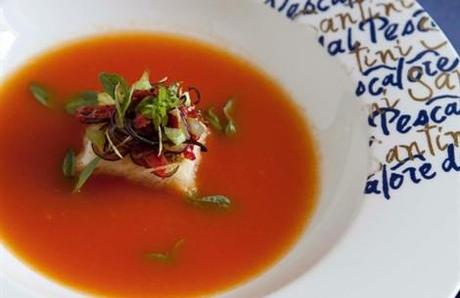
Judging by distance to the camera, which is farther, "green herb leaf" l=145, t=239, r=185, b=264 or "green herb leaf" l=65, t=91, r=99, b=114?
"green herb leaf" l=65, t=91, r=99, b=114

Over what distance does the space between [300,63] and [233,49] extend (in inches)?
9.6

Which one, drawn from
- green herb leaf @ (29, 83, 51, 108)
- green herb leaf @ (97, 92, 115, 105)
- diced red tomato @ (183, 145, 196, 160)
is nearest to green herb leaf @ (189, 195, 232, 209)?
diced red tomato @ (183, 145, 196, 160)

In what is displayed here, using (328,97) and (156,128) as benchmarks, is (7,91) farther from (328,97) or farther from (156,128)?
(328,97)

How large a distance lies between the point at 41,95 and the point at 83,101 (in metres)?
0.15

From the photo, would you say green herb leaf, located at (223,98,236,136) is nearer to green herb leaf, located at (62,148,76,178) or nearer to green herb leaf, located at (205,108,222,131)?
green herb leaf, located at (205,108,222,131)

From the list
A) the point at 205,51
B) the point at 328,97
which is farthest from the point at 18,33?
the point at 328,97

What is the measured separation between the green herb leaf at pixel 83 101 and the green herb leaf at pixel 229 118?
1.32 feet

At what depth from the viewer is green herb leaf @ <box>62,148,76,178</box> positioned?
2531 millimetres

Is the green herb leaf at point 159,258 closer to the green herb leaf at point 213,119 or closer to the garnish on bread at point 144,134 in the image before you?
the garnish on bread at point 144,134

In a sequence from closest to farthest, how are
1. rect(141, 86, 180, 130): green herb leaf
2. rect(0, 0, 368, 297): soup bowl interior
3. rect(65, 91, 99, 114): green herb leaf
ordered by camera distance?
rect(141, 86, 180, 130): green herb leaf, rect(0, 0, 368, 297): soup bowl interior, rect(65, 91, 99, 114): green herb leaf

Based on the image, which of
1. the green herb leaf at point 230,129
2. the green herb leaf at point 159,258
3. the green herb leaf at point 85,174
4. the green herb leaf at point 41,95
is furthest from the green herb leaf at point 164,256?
the green herb leaf at point 41,95

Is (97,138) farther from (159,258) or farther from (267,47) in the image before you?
(267,47)

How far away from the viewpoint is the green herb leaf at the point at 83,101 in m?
2.68

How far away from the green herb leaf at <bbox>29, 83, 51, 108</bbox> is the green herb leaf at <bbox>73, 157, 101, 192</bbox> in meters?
0.33
